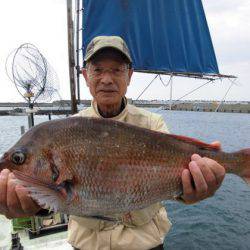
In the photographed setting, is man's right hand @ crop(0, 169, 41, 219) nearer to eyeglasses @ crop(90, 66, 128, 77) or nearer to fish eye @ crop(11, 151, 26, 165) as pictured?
fish eye @ crop(11, 151, 26, 165)

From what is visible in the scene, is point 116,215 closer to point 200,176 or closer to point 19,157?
point 200,176

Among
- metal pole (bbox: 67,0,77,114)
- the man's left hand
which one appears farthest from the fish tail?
metal pole (bbox: 67,0,77,114)

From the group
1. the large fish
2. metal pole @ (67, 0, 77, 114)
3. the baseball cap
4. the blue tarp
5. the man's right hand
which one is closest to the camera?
the large fish

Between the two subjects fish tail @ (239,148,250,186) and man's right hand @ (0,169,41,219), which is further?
fish tail @ (239,148,250,186)

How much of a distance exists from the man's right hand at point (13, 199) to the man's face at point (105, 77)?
1.13 metres

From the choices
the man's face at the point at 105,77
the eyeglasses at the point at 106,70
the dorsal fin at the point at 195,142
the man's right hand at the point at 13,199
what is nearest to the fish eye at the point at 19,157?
the man's right hand at the point at 13,199

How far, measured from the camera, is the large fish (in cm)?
261

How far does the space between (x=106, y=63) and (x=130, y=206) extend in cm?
139

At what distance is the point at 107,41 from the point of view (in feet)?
10.8

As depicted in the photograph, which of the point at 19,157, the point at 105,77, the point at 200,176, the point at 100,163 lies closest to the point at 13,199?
the point at 19,157

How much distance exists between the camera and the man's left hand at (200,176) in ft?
9.10

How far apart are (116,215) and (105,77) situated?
126cm

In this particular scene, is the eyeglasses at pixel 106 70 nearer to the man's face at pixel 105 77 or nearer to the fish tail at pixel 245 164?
the man's face at pixel 105 77

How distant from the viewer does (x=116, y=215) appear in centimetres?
282
